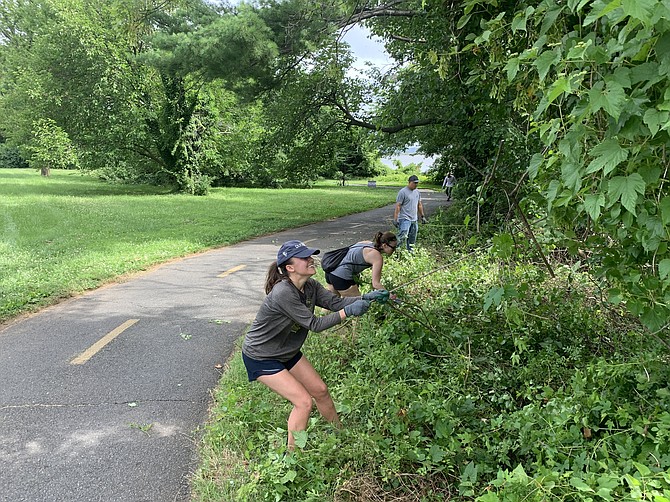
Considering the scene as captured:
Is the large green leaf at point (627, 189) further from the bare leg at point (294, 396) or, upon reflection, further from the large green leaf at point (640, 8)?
the bare leg at point (294, 396)

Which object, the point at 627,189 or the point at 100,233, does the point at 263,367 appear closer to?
the point at 627,189

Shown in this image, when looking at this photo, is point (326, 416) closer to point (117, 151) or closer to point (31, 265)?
point (31, 265)

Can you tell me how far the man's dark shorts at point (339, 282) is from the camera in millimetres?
A: 5605

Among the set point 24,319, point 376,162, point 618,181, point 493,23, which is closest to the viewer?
point 618,181

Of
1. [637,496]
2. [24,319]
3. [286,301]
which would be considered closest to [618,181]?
[637,496]

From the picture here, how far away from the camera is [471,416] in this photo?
3529mm

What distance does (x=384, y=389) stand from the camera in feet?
12.0

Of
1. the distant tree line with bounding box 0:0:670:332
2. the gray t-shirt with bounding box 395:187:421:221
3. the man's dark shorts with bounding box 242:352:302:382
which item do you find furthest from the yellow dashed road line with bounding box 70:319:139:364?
the gray t-shirt with bounding box 395:187:421:221

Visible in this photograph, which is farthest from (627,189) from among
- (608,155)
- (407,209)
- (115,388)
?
(407,209)

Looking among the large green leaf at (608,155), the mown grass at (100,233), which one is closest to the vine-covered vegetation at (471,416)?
the large green leaf at (608,155)

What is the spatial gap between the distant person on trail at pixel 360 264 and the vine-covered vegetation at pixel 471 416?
21.1 inches

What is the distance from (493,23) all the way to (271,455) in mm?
2937

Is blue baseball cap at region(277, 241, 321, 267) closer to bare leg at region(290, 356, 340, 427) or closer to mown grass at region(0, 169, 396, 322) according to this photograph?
bare leg at region(290, 356, 340, 427)

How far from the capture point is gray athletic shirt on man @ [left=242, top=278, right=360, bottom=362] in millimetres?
3260
